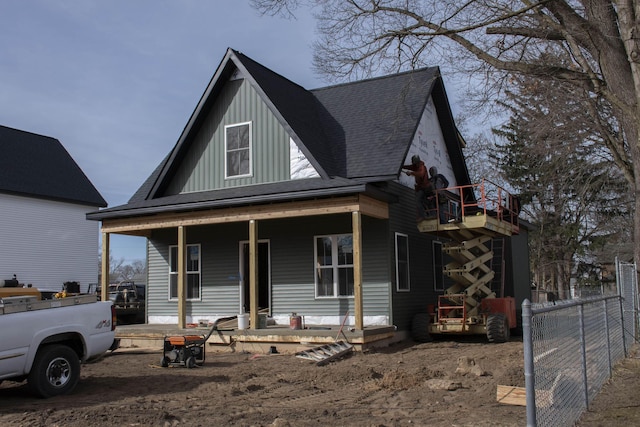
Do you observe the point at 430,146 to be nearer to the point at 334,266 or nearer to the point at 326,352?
the point at 334,266

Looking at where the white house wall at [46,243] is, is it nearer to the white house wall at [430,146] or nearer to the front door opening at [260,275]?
the front door opening at [260,275]

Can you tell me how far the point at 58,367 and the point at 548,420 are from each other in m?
7.06

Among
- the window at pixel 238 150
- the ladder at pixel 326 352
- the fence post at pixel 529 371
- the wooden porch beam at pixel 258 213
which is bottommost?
the ladder at pixel 326 352

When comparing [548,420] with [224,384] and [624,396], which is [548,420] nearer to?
[624,396]

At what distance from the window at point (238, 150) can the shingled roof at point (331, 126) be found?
2.33ft

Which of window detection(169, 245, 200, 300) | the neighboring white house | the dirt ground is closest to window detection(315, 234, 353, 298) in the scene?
the dirt ground

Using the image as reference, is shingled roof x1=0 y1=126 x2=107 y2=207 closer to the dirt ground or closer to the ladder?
the dirt ground

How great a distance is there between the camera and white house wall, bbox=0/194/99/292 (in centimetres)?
3049

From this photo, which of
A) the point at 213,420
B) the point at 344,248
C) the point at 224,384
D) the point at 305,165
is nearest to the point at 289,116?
the point at 305,165

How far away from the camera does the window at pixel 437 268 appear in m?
18.7

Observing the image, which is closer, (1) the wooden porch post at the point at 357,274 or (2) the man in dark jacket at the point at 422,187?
(1) the wooden porch post at the point at 357,274

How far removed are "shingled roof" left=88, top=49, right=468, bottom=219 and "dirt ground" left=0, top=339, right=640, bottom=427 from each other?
4.42 m

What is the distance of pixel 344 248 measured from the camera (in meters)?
16.2

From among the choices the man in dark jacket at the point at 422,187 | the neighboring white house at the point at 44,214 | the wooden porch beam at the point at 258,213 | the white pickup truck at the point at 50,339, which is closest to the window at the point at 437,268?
the man in dark jacket at the point at 422,187
